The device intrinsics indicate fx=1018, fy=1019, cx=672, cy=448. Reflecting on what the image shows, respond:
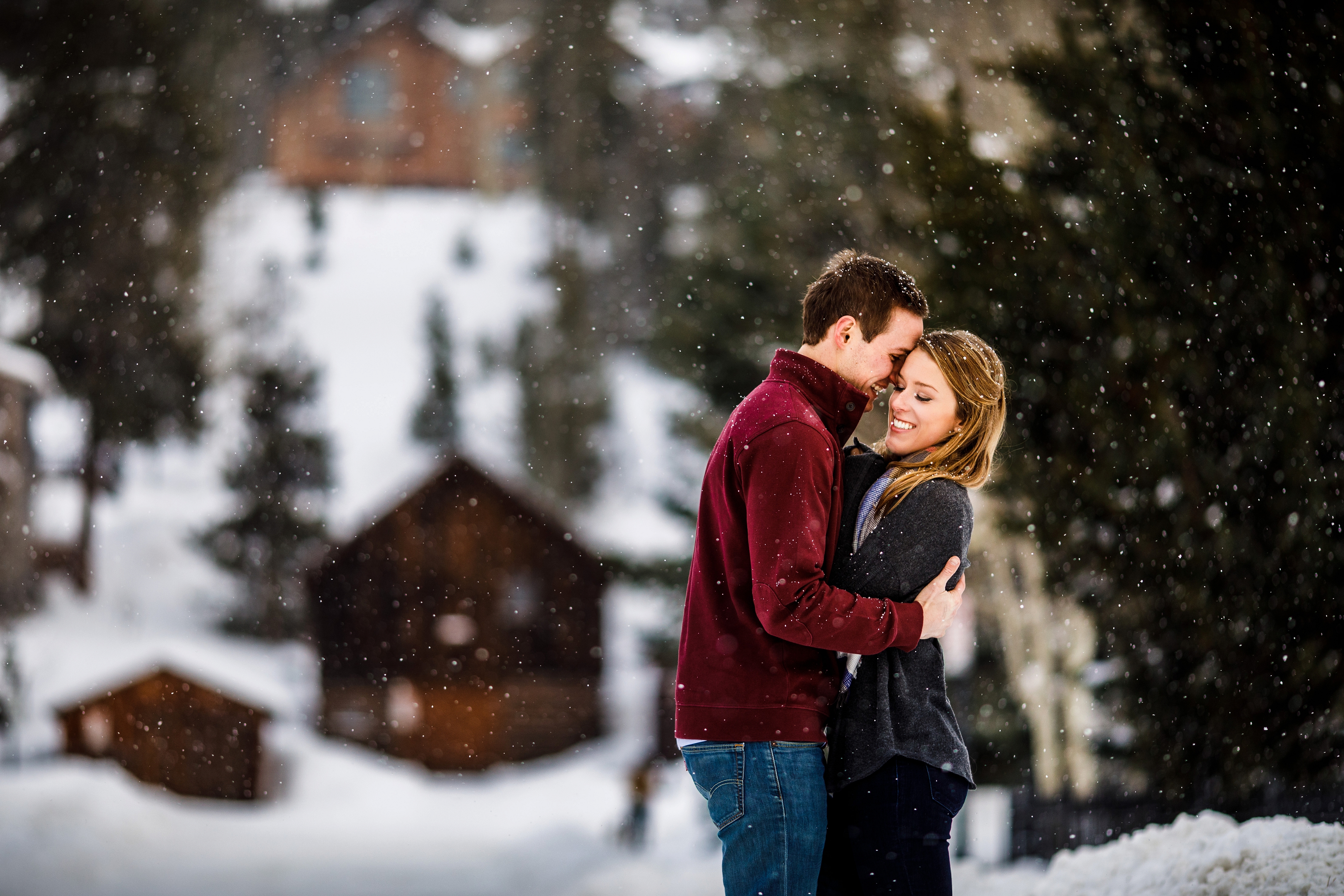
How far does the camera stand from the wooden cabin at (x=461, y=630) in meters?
19.8

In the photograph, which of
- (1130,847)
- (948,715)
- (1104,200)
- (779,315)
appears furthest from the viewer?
(779,315)

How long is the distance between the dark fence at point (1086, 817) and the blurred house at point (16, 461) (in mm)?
12156

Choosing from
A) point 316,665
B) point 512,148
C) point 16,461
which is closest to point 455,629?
point 316,665

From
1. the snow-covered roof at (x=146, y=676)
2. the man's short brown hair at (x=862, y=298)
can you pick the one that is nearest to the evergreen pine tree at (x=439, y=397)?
the snow-covered roof at (x=146, y=676)

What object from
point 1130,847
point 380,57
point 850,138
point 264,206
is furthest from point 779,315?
point 380,57

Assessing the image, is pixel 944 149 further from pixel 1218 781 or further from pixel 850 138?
pixel 850 138

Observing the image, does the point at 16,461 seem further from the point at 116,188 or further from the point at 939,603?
the point at 939,603

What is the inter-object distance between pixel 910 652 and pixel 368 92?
41769 mm

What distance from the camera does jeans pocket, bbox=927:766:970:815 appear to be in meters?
A: 1.80

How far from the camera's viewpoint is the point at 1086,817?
5.21 metres

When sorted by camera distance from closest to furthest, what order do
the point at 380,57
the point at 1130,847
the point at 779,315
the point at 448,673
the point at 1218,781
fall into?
1. the point at 1130,847
2. the point at 1218,781
3. the point at 779,315
4. the point at 448,673
5. the point at 380,57

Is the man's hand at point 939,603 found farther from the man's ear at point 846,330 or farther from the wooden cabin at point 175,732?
the wooden cabin at point 175,732

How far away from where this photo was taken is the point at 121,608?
21.6 m

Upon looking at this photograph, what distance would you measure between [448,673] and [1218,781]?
1729 centimetres
